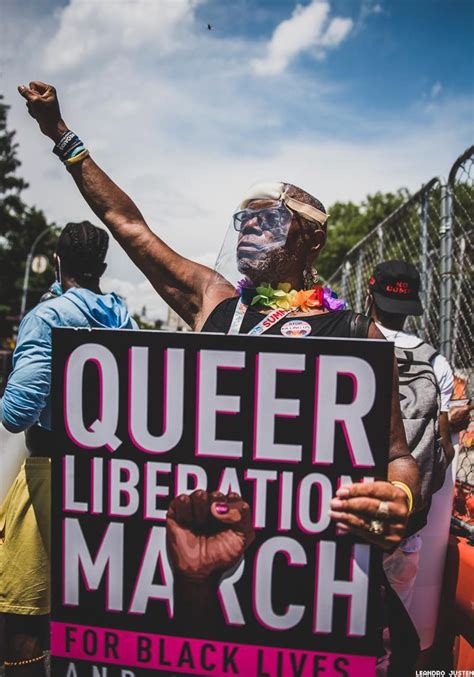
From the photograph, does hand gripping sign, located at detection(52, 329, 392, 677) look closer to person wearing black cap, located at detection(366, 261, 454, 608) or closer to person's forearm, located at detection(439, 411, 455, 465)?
person wearing black cap, located at detection(366, 261, 454, 608)

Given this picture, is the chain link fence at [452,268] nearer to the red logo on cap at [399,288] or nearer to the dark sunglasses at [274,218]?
the red logo on cap at [399,288]

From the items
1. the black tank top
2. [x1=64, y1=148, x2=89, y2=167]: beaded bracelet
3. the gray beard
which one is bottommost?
the black tank top

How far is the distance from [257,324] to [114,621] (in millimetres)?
879

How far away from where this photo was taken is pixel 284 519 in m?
1.35

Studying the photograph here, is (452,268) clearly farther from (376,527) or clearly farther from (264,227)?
(376,527)

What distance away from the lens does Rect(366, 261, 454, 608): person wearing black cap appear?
2205 mm

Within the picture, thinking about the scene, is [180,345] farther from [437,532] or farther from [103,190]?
[437,532]

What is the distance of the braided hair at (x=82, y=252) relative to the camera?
8.52ft

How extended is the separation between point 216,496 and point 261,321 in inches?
23.9

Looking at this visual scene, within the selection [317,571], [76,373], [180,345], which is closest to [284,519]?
[317,571]

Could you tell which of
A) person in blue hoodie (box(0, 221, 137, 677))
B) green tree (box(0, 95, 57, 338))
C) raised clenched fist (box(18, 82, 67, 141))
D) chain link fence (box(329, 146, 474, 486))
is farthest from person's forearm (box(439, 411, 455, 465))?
green tree (box(0, 95, 57, 338))

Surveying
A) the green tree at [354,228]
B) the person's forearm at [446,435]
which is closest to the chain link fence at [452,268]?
the person's forearm at [446,435]

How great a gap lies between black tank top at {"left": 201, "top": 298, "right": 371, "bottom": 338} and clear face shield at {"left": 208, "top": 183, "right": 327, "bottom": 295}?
138mm

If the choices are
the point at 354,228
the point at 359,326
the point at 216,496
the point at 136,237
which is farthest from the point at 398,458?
the point at 354,228
